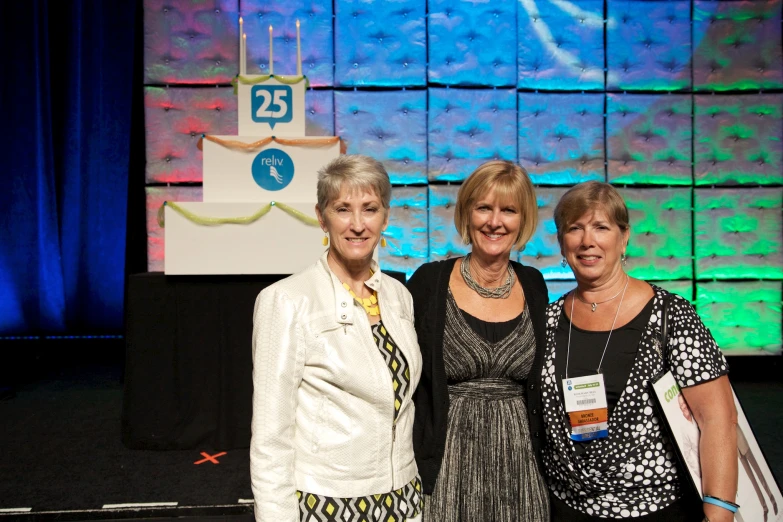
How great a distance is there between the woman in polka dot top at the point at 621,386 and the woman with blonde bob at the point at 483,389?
7 cm

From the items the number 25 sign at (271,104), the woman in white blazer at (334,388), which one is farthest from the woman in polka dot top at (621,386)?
the number 25 sign at (271,104)

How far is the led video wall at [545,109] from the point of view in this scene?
4.68 metres

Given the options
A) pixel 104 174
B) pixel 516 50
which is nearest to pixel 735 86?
pixel 516 50

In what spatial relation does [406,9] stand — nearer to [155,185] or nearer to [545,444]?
[155,185]

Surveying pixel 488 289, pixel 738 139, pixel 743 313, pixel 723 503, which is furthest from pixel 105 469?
pixel 738 139

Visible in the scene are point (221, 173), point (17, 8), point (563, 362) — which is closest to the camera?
point (563, 362)

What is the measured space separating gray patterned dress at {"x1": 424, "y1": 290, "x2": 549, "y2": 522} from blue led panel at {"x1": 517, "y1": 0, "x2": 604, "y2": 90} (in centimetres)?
366

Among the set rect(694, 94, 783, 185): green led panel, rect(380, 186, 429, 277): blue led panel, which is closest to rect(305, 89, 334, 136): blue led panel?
rect(380, 186, 429, 277): blue led panel

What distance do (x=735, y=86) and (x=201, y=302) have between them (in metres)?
4.51

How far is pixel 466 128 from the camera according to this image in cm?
478

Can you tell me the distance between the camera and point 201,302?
11.1ft

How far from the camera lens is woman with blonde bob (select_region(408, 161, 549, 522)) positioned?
164 centimetres

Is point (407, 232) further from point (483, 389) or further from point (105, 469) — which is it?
point (483, 389)

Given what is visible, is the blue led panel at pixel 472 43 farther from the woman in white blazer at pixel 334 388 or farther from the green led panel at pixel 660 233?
the woman in white blazer at pixel 334 388
